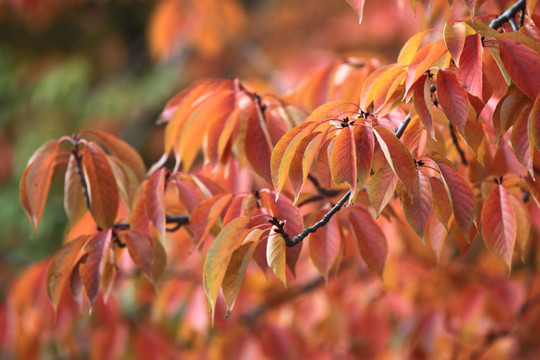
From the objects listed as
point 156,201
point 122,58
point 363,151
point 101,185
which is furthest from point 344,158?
point 122,58

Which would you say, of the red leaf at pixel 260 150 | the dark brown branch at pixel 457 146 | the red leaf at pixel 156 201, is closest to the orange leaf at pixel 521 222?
the dark brown branch at pixel 457 146

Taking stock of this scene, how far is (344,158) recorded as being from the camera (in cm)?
67

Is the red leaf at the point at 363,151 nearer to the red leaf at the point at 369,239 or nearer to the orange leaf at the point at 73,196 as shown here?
the red leaf at the point at 369,239

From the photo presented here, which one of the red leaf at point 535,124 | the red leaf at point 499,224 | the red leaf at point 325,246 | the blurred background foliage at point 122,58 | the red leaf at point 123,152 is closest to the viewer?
the red leaf at point 535,124

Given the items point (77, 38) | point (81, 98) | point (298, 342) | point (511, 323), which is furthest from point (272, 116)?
point (77, 38)

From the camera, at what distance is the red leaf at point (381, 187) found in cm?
67

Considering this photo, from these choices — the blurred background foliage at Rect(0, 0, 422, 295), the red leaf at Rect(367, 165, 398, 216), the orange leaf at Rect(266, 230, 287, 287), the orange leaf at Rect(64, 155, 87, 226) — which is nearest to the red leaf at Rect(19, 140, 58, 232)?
the orange leaf at Rect(64, 155, 87, 226)

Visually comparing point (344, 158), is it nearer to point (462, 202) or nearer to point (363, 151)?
point (363, 151)

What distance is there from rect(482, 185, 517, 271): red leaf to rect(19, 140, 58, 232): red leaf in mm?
703

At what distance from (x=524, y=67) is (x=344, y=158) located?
244mm

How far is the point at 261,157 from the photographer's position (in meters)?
0.95

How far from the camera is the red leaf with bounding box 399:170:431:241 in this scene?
0.68m

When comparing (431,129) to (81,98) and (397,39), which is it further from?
(397,39)

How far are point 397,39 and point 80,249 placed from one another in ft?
13.8
